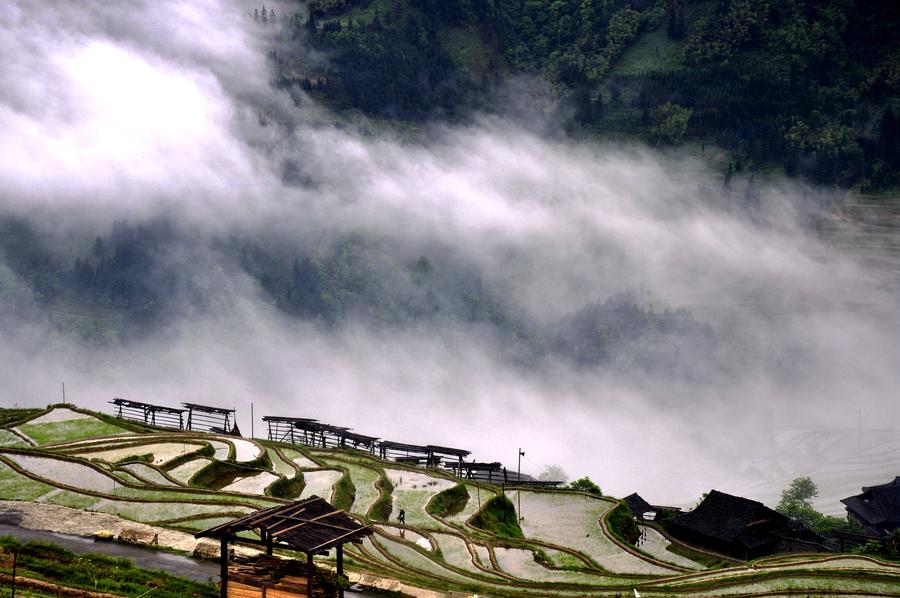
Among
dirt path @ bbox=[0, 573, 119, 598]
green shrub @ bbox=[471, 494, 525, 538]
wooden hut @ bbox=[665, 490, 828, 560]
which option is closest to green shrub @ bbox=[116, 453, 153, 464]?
green shrub @ bbox=[471, 494, 525, 538]

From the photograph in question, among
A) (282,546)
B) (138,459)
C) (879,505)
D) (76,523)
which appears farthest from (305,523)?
(879,505)

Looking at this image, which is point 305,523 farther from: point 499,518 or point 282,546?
point 499,518

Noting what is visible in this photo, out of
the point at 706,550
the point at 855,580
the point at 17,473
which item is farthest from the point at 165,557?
the point at 706,550

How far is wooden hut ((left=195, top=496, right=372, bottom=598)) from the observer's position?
3372 cm

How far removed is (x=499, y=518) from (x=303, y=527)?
4168 cm

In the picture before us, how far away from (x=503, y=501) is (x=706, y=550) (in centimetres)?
1807

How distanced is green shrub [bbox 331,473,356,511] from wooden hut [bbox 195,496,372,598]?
36.1 meters

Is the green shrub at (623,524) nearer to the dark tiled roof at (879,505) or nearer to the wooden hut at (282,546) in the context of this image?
the dark tiled roof at (879,505)

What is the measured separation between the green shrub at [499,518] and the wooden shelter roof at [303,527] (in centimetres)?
3409

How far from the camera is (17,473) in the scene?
211 ft

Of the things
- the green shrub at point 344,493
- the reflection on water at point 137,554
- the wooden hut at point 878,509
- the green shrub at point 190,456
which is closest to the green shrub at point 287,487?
the green shrub at point 344,493

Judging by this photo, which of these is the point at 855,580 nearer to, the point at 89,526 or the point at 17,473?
the point at 89,526

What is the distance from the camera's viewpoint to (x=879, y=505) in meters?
99.3

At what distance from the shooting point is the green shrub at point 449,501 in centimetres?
7281
